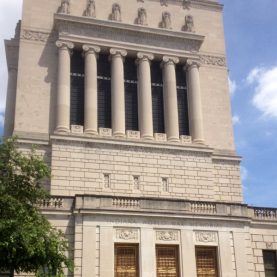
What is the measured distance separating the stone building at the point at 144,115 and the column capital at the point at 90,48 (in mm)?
85

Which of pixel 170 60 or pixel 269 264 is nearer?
pixel 269 264

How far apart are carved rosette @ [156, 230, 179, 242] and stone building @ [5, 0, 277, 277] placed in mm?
120

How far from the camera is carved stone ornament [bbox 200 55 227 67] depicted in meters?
49.1

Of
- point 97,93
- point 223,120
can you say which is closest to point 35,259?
point 97,93

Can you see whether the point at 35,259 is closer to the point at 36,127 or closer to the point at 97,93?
the point at 36,127

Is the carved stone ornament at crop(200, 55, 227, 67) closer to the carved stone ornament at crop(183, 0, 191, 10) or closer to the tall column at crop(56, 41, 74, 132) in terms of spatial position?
the carved stone ornament at crop(183, 0, 191, 10)

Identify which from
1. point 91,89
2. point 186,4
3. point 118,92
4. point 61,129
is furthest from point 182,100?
point 61,129

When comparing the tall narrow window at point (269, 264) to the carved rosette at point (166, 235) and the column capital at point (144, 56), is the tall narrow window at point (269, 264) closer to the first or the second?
the carved rosette at point (166, 235)

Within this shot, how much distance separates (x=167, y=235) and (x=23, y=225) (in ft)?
34.8

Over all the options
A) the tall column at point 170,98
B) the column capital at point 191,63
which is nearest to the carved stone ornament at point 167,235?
the tall column at point 170,98

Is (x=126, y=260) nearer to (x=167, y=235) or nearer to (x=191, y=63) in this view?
(x=167, y=235)

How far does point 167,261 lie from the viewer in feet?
104

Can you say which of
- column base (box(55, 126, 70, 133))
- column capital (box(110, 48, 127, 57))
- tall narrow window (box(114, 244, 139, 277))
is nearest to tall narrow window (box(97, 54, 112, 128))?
column capital (box(110, 48, 127, 57))

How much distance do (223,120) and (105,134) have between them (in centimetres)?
1096
